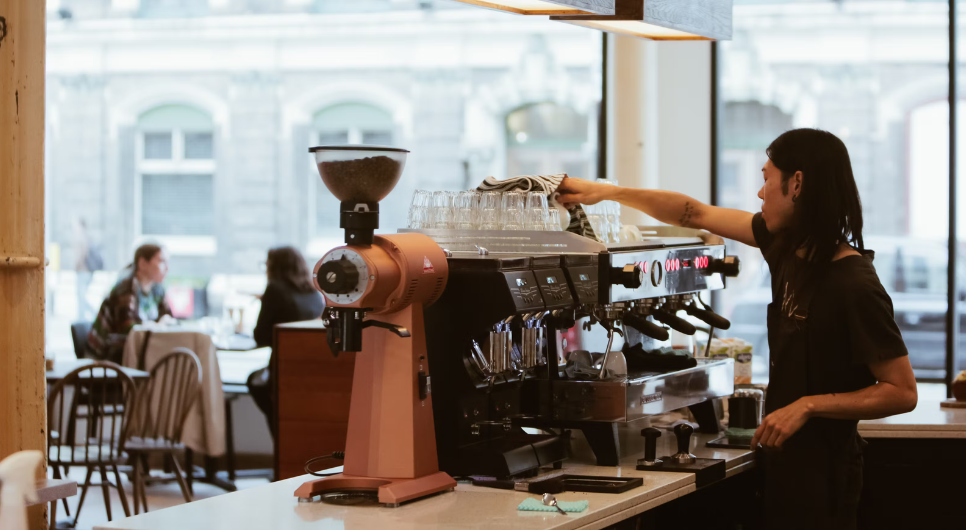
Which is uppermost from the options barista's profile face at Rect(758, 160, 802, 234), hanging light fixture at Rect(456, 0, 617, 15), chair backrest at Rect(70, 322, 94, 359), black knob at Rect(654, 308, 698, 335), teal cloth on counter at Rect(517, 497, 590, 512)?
hanging light fixture at Rect(456, 0, 617, 15)

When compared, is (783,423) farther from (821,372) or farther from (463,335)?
(463,335)

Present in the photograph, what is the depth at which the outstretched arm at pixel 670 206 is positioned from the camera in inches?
111

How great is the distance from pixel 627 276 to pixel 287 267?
12.7 ft

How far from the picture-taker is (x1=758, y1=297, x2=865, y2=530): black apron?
250 cm

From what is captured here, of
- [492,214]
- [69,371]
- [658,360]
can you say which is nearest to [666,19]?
[492,214]

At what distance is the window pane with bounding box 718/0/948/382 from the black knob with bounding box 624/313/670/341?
3.73 meters

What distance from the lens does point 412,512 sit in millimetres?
2115

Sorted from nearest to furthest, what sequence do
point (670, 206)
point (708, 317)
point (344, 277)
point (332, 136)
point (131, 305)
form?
point (344, 277), point (670, 206), point (708, 317), point (131, 305), point (332, 136)

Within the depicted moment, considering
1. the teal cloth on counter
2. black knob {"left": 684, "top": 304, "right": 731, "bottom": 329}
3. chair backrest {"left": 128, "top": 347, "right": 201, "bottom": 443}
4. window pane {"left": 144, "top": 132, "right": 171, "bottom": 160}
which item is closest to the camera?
the teal cloth on counter

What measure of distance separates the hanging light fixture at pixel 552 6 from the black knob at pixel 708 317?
860 millimetres

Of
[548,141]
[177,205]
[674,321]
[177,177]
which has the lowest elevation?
[674,321]

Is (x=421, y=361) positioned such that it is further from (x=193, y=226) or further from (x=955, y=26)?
(x=193, y=226)

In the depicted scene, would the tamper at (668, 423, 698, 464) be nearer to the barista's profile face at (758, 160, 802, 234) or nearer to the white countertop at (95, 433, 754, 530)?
the white countertop at (95, 433, 754, 530)

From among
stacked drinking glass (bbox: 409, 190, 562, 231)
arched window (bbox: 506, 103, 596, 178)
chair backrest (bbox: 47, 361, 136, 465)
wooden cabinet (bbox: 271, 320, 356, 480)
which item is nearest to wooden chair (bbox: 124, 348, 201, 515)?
chair backrest (bbox: 47, 361, 136, 465)
